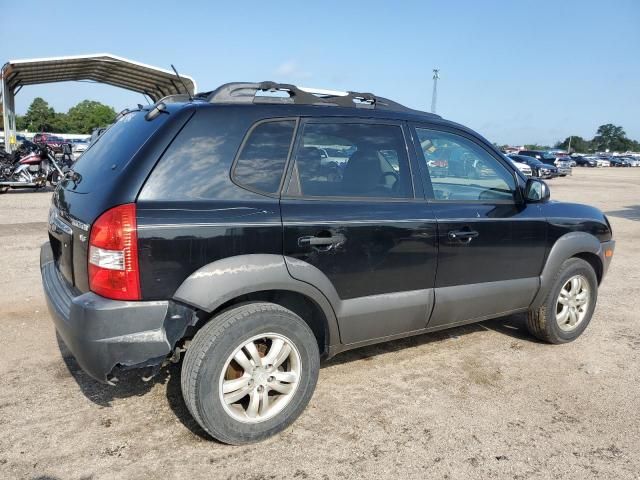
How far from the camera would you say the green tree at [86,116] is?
8851cm

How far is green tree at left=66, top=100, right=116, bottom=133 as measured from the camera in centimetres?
8851

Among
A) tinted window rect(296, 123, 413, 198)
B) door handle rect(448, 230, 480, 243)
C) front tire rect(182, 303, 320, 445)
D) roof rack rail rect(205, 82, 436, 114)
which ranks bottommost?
front tire rect(182, 303, 320, 445)

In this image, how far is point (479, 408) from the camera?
10.6 ft

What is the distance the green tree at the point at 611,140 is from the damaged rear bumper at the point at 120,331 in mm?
148684

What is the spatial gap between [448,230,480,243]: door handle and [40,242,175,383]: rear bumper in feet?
6.14

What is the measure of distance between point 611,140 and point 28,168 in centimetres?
14846

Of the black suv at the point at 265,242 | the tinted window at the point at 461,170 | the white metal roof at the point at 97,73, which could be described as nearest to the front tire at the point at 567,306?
the black suv at the point at 265,242

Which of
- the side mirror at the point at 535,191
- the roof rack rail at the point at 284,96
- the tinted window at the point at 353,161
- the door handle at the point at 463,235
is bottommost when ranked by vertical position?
the door handle at the point at 463,235

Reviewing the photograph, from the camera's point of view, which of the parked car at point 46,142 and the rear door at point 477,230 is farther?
the parked car at point 46,142

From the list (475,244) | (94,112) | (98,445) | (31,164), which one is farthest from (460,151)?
(94,112)

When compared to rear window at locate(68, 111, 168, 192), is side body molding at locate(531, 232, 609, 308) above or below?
below

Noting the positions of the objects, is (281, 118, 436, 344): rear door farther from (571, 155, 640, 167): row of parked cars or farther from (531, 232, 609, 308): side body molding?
(571, 155, 640, 167): row of parked cars

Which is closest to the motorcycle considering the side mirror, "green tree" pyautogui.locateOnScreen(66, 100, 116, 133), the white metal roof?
the white metal roof

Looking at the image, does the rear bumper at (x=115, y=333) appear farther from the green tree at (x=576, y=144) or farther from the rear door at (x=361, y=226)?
the green tree at (x=576, y=144)
